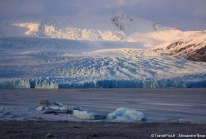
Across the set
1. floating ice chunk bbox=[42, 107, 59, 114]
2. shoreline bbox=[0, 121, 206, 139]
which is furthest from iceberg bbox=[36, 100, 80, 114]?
shoreline bbox=[0, 121, 206, 139]

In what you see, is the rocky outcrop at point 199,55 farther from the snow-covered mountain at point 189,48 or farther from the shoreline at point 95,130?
the shoreline at point 95,130

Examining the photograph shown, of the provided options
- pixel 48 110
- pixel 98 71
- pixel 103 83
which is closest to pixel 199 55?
pixel 98 71

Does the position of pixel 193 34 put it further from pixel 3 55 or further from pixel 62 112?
pixel 62 112

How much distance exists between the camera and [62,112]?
9352mm

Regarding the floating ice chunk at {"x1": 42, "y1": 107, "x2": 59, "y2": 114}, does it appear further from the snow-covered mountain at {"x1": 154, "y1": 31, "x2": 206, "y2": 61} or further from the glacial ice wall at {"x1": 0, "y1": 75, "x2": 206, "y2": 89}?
the snow-covered mountain at {"x1": 154, "y1": 31, "x2": 206, "y2": 61}

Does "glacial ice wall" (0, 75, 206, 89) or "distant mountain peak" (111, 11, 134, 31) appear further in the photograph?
"distant mountain peak" (111, 11, 134, 31)

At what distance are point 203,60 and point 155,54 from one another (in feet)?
11.0

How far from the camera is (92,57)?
87.4ft

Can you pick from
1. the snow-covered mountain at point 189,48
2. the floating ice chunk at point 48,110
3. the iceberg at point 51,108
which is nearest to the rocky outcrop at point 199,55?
the snow-covered mountain at point 189,48

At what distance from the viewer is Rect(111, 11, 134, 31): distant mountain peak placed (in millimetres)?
43750

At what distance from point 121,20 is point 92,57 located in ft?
60.9

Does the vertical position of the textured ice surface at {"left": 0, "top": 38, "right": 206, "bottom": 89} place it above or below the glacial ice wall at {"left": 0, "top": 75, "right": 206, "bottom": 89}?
above

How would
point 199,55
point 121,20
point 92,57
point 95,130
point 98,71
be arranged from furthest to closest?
1. point 121,20
2. point 199,55
3. point 92,57
4. point 98,71
5. point 95,130

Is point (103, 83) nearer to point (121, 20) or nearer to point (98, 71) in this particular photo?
point (98, 71)
